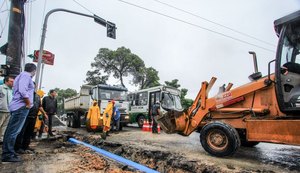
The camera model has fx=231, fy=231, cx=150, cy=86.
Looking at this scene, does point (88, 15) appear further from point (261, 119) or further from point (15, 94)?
point (261, 119)

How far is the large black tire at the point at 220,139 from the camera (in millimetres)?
5027

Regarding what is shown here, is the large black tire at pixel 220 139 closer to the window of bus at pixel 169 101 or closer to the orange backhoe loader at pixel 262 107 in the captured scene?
the orange backhoe loader at pixel 262 107

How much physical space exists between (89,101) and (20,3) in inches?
296

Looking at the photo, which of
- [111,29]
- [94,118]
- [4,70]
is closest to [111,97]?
[94,118]

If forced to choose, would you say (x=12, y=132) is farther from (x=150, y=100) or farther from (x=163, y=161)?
(x=150, y=100)

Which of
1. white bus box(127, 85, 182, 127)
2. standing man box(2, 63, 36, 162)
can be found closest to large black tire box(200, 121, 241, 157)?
standing man box(2, 63, 36, 162)

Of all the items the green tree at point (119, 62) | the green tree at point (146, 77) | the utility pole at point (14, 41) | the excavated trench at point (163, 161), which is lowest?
the excavated trench at point (163, 161)

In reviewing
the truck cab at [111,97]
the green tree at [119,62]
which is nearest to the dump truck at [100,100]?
the truck cab at [111,97]

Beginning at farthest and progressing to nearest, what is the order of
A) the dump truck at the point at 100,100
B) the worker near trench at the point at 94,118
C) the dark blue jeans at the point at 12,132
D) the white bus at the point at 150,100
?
the white bus at the point at 150,100, the dump truck at the point at 100,100, the worker near trench at the point at 94,118, the dark blue jeans at the point at 12,132

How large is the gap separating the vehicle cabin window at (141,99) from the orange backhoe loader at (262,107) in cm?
1050

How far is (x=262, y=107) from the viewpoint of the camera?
512 cm

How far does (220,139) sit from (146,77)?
1269 inches

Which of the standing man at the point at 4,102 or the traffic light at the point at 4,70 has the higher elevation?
the traffic light at the point at 4,70

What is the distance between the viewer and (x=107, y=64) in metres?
→ 37.0
